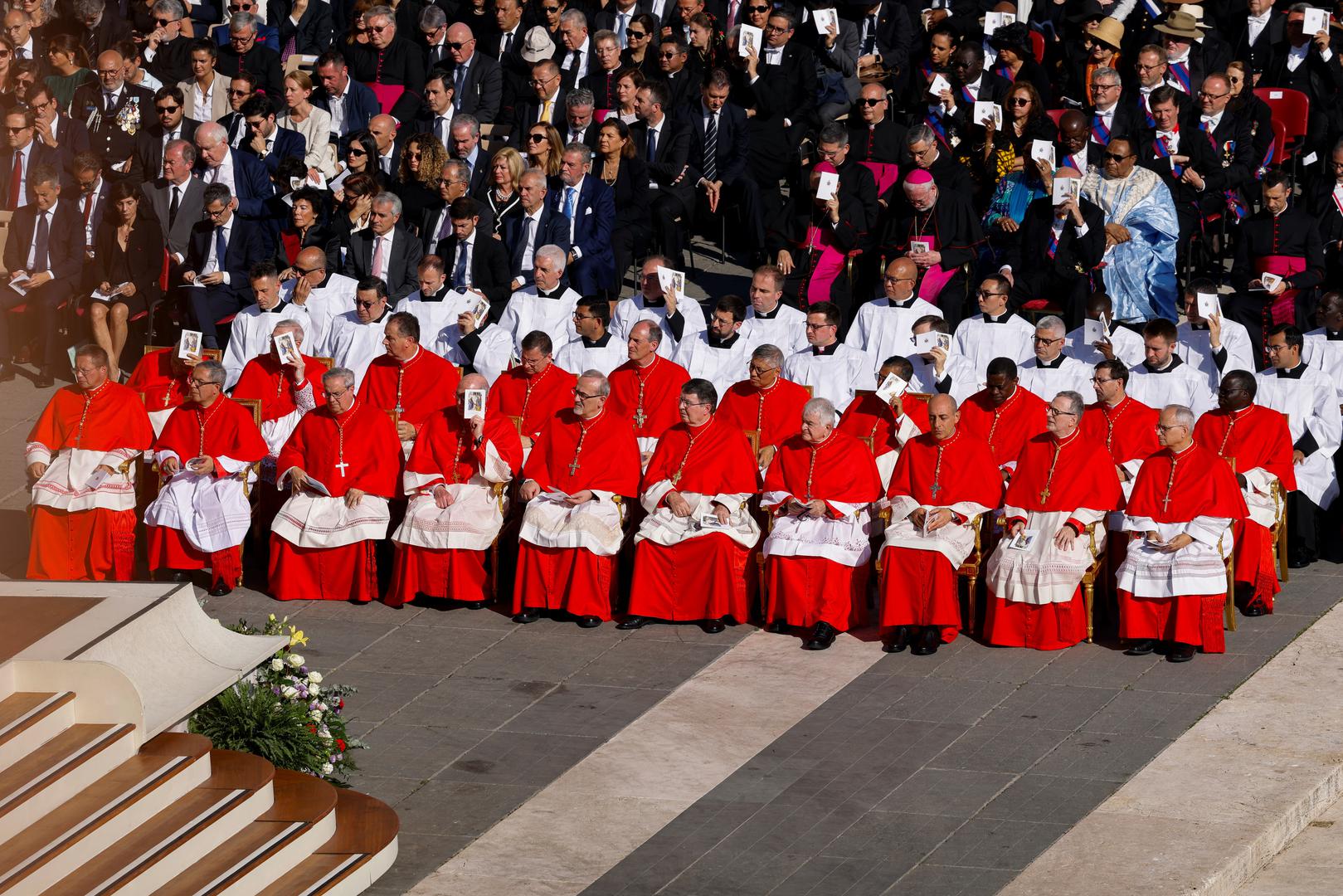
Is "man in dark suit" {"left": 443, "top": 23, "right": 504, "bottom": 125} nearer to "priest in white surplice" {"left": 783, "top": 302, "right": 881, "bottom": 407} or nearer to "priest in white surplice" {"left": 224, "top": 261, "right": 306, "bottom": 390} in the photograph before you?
"priest in white surplice" {"left": 224, "top": 261, "right": 306, "bottom": 390}

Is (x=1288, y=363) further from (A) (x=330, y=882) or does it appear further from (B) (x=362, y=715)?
(A) (x=330, y=882)

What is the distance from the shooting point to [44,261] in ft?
54.7

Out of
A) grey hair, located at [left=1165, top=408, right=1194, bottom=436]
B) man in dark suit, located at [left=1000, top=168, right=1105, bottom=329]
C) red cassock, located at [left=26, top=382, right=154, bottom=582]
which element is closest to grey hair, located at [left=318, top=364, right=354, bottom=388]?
red cassock, located at [left=26, top=382, right=154, bottom=582]

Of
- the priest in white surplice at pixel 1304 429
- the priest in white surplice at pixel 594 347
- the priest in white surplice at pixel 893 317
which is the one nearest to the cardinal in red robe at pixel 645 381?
the priest in white surplice at pixel 594 347

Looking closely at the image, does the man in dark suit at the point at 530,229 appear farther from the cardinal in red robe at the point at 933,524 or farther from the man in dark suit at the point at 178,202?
the cardinal in red robe at the point at 933,524

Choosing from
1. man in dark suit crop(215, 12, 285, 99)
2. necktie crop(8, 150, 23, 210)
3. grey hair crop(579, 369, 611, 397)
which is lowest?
grey hair crop(579, 369, 611, 397)

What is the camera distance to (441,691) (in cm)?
1200

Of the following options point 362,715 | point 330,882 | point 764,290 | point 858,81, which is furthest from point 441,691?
point 858,81

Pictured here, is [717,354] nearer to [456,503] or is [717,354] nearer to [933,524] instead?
[456,503]

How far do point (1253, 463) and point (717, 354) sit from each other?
3.47 m

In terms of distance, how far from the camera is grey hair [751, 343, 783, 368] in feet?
44.9

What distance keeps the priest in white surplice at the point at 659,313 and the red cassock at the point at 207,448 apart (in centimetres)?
261

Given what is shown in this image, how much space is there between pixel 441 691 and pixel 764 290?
4.03 m

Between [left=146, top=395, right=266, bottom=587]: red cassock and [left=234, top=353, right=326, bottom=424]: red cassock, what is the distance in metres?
0.45
